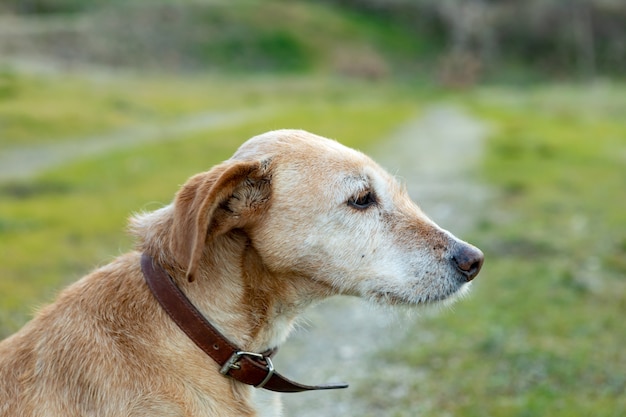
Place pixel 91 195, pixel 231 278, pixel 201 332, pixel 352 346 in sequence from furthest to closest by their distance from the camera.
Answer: pixel 91 195 < pixel 352 346 < pixel 231 278 < pixel 201 332

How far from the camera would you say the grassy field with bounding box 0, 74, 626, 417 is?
6.22 metres

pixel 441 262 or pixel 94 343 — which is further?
pixel 441 262

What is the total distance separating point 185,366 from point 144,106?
2436 centimetres

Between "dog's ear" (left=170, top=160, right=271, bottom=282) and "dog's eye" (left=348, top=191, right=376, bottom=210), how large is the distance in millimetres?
453

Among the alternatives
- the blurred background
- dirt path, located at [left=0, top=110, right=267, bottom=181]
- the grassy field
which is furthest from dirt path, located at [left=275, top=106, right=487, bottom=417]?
dirt path, located at [left=0, top=110, right=267, bottom=181]

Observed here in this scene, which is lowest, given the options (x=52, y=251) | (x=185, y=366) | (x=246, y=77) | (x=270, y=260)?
(x=246, y=77)

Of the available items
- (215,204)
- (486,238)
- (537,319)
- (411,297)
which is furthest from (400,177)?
(486,238)

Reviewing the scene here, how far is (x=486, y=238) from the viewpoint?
1073 cm

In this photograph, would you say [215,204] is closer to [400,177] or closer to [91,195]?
[400,177]

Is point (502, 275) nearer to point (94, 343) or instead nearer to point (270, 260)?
point (270, 260)

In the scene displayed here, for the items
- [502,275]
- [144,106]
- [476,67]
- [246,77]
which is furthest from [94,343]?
[476,67]

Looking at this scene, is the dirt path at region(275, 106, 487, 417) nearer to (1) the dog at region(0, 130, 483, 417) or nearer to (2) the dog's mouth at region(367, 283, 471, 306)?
(2) the dog's mouth at region(367, 283, 471, 306)

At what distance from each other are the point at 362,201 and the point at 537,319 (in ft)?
14.2

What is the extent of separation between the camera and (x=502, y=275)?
9062mm
